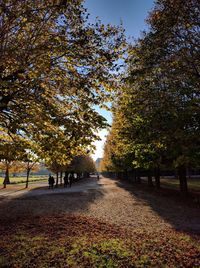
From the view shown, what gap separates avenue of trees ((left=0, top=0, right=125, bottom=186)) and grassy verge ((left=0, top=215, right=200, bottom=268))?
2731mm

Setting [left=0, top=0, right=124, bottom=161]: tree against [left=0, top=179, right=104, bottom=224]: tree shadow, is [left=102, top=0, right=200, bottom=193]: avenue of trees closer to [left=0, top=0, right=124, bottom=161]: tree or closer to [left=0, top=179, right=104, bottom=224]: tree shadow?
[left=0, top=0, right=124, bottom=161]: tree

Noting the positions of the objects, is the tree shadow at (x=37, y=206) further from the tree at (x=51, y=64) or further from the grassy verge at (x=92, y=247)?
the tree at (x=51, y=64)

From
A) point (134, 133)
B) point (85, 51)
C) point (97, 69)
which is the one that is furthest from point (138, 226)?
point (85, 51)

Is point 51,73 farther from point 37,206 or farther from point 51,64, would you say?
point 37,206

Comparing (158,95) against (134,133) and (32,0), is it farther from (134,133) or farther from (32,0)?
(32,0)

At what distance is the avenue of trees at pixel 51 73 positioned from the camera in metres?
7.29

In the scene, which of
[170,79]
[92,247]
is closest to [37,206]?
[92,247]

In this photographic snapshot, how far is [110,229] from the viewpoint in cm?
890

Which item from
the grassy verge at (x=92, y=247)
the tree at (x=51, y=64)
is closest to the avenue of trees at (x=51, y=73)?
the tree at (x=51, y=64)

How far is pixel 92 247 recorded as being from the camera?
6.48 m

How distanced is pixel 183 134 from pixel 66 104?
5770mm

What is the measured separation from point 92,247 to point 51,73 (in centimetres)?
628

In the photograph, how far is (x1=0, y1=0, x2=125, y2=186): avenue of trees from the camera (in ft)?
23.9

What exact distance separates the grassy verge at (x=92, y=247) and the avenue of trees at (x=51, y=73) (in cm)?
273
